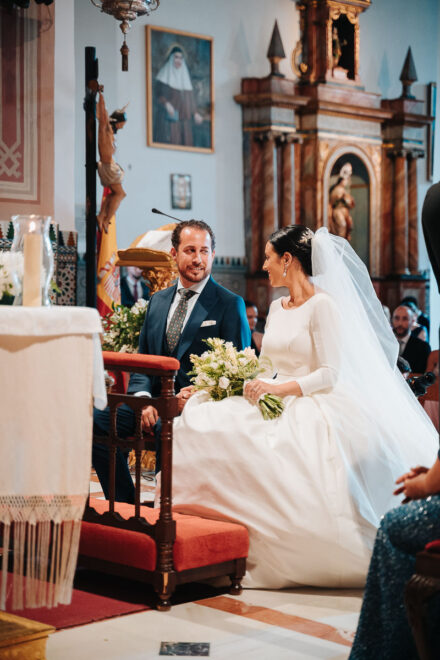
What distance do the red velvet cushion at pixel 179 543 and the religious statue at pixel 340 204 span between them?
11.7m

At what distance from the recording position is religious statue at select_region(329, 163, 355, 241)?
1605 cm

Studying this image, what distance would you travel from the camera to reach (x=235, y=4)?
48.4 feet

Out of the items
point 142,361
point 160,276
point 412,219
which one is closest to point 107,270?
point 160,276

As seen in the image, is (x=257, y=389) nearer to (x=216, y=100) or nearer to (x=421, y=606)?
(x=421, y=606)

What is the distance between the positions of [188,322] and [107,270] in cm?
391

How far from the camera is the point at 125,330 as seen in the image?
23.9ft

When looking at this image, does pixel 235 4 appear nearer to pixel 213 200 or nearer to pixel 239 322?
pixel 213 200

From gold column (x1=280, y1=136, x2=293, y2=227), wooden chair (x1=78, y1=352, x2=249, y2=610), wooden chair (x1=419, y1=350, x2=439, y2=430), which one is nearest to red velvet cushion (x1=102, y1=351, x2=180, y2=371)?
wooden chair (x1=78, y1=352, x2=249, y2=610)

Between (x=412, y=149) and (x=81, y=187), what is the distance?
256 inches

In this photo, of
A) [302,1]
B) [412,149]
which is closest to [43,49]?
[302,1]

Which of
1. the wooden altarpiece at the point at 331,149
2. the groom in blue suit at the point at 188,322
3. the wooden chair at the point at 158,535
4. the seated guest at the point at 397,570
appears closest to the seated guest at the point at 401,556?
the seated guest at the point at 397,570

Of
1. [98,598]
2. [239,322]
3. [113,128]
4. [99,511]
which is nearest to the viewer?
[98,598]

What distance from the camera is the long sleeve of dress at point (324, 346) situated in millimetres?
5074

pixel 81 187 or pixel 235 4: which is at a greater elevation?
pixel 235 4
